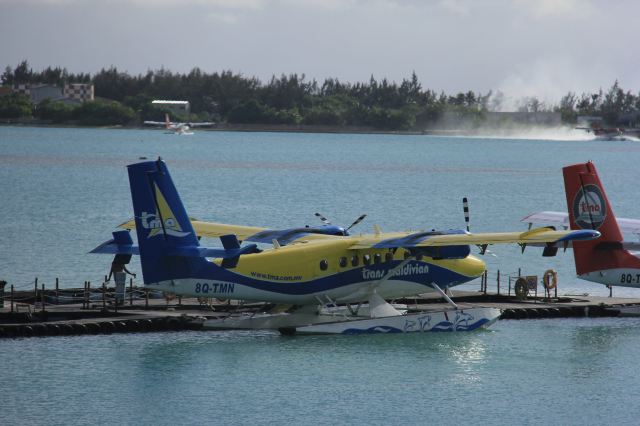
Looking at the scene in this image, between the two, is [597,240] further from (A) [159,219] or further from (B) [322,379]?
(A) [159,219]

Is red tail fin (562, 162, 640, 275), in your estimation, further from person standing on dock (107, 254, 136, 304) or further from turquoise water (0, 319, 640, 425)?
person standing on dock (107, 254, 136, 304)

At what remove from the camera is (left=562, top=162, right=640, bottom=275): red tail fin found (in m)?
40.0

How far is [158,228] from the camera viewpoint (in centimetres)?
3472

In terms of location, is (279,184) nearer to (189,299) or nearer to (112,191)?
(112,191)

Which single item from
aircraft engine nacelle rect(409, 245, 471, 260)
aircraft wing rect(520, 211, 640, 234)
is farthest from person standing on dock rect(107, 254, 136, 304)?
aircraft wing rect(520, 211, 640, 234)

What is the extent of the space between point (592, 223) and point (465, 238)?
6747 millimetres

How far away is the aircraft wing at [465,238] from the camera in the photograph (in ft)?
113

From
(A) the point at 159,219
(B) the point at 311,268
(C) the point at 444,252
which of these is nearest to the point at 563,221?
(C) the point at 444,252

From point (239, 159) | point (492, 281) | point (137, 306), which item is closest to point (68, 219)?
point (492, 281)

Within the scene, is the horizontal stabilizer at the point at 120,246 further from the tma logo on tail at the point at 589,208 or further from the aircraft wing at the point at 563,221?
the aircraft wing at the point at 563,221

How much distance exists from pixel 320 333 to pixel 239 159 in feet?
412

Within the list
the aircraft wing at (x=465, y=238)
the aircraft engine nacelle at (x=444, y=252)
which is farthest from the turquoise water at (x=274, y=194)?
the aircraft wing at (x=465, y=238)

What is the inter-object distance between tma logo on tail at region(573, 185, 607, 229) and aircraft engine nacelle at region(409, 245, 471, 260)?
5.07 metres

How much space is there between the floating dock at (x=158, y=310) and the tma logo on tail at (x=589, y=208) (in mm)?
2766
